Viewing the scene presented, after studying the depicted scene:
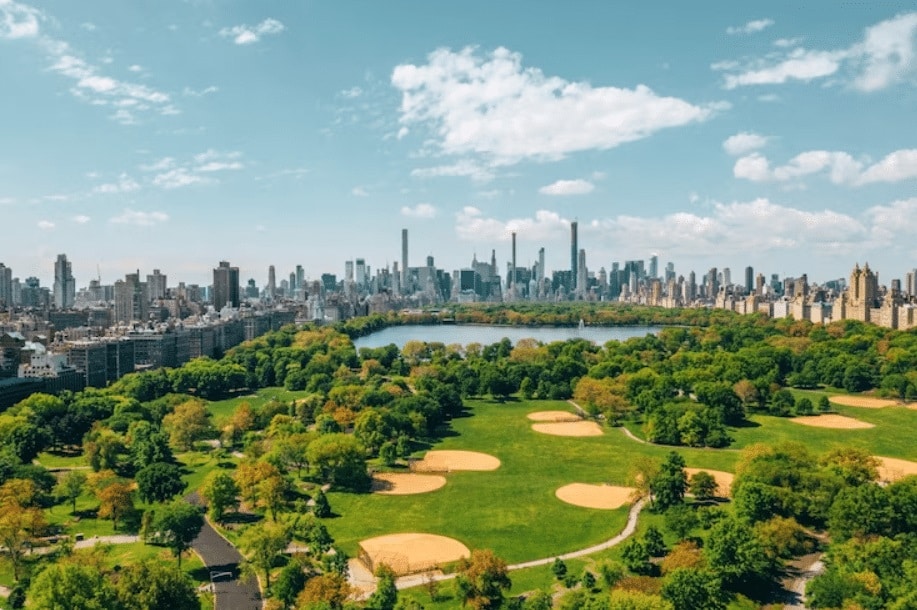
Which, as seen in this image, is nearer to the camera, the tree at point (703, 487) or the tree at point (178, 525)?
the tree at point (178, 525)

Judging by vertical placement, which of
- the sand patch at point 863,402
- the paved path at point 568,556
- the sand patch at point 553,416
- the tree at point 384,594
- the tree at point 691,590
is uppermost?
the tree at point 691,590

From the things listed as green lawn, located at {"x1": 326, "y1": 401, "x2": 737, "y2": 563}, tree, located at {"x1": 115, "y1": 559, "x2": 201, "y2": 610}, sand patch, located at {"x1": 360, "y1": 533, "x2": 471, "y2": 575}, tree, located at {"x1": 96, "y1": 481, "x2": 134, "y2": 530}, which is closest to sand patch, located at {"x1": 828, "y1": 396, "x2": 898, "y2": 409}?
green lawn, located at {"x1": 326, "y1": 401, "x2": 737, "y2": 563}

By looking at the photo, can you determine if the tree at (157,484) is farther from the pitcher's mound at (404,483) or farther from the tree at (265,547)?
the pitcher's mound at (404,483)

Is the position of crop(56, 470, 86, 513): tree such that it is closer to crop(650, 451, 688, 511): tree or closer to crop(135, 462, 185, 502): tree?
crop(135, 462, 185, 502): tree

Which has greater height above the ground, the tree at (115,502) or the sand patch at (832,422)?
the tree at (115,502)

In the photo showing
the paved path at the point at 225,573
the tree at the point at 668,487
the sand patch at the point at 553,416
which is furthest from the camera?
the sand patch at the point at 553,416

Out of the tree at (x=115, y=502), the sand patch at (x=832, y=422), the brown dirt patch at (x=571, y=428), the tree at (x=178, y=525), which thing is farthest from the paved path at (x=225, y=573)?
the sand patch at (x=832, y=422)

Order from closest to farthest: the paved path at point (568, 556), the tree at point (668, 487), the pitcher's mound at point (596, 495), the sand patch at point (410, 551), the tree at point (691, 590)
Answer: the tree at point (691, 590)
the paved path at point (568, 556)
the sand patch at point (410, 551)
the tree at point (668, 487)
the pitcher's mound at point (596, 495)
